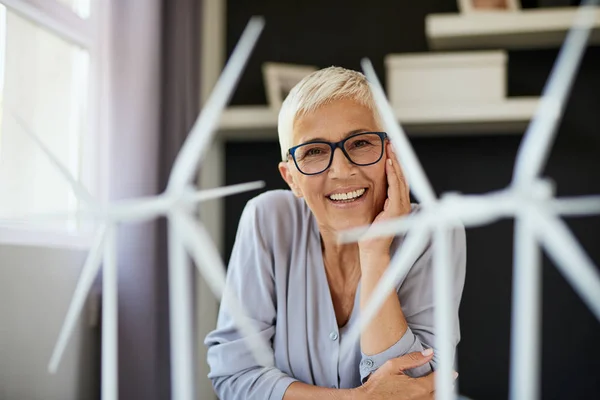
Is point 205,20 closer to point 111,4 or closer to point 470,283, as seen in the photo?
point 111,4

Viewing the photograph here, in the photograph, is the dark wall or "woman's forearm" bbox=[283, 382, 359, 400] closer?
"woman's forearm" bbox=[283, 382, 359, 400]

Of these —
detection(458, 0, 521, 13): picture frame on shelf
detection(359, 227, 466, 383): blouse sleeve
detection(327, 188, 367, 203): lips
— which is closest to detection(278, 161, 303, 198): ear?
detection(327, 188, 367, 203): lips

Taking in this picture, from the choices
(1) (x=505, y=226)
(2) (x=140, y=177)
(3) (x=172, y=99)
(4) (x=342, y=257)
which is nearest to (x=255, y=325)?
(4) (x=342, y=257)

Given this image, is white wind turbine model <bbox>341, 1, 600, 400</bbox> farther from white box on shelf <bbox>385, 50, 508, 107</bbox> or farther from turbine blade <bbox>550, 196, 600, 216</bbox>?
white box on shelf <bbox>385, 50, 508, 107</bbox>

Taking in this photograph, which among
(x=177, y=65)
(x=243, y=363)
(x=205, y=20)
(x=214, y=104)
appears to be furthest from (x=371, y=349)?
(x=205, y=20)

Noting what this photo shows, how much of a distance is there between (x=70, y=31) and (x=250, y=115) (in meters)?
0.72

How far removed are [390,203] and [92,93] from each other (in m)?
1.10

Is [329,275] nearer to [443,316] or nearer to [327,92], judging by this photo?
[327,92]

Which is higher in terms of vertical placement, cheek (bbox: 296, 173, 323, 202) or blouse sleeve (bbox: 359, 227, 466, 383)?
cheek (bbox: 296, 173, 323, 202)

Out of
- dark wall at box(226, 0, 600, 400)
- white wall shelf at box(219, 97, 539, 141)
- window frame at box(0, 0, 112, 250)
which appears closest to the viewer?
window frame at box(0, 0, 112, 250)

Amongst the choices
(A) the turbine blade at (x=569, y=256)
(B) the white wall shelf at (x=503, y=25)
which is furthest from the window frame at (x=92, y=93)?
(A) the turbine blade at (x=569, y=256)

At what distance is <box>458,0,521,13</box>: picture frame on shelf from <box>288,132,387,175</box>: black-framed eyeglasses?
137 cm

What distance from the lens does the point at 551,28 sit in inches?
88.7

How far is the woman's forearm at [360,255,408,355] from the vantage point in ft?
3.51
